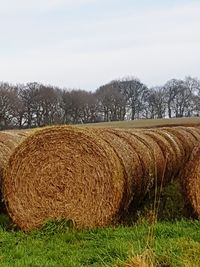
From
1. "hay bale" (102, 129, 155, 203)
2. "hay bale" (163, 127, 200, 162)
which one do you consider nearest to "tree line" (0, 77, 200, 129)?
"hay bale" (163, 127, 200, 162)

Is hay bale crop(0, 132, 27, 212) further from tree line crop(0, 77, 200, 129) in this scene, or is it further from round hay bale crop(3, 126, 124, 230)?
tree line crop(0, 77, 200, 129)

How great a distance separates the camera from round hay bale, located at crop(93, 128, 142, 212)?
8633 millimetres

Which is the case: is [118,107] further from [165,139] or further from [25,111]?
[165,139]

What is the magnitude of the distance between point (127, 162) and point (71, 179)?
894mm

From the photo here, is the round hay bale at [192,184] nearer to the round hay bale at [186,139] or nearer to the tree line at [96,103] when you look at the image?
the round hay bale at [186,139]

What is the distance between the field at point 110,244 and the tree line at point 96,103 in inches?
1941

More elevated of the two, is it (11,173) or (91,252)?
(11,173)

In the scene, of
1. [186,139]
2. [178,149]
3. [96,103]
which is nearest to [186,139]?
[186,139]

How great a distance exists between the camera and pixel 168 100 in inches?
3327

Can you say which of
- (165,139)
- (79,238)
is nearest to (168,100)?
(165,139)

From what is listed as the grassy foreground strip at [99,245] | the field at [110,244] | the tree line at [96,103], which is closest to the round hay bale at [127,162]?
the field at [110,244]

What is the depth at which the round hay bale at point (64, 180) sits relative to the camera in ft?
27.9

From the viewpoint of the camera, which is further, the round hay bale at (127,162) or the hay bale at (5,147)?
the hay bale at (5,147)

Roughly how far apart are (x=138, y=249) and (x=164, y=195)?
4.81 metres
